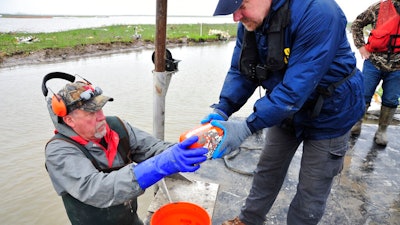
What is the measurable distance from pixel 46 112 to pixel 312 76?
6792mm

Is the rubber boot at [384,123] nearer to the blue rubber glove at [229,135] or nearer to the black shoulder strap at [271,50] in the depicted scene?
the black shoulder strap at [271,50]

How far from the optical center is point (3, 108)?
6.76 meters

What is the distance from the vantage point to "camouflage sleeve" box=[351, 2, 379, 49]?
3.76 metres

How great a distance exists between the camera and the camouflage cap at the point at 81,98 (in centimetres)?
197

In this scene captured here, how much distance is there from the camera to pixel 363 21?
3.87 m

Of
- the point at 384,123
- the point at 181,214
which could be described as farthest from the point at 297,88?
the point at 384,123

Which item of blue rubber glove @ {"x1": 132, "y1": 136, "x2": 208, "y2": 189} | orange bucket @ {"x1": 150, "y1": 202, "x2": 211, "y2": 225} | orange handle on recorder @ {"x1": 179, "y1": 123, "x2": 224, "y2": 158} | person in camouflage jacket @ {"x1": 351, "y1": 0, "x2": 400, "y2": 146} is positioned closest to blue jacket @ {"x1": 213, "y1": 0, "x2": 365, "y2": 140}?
orange handle on recorder @ {"x1": 179, "y1": 123, "x2": 224, "y2": 158}

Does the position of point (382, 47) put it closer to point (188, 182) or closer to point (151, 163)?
point (188, 182)

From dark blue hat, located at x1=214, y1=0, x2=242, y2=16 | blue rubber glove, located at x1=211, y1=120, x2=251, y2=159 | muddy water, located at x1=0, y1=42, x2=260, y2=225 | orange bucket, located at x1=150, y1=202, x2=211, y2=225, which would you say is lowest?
muddy water, located at x1=0, y1=42, x2=260, y2=225

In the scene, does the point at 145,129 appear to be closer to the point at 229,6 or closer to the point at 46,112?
the point at 46,112

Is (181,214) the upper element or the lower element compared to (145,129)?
upper

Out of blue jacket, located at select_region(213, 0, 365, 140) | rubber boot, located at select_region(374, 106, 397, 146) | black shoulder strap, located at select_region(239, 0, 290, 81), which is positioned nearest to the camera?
blue jacket, located at select_region(213, 0, 365, 140)

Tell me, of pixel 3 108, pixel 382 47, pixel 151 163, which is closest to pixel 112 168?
pixel 151 163

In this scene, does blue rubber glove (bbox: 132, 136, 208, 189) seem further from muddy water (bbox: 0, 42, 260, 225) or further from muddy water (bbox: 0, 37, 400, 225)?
muddy water (bbox: 0, 42, 260, 225)
